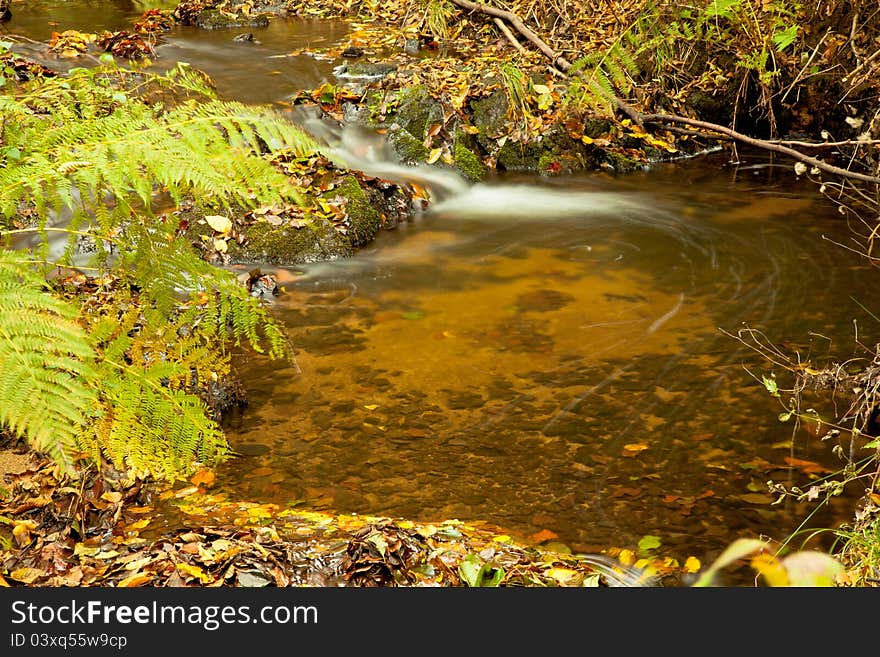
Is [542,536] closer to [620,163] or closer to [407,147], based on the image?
[407,147]

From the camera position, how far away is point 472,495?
397cm

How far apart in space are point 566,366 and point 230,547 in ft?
8.84

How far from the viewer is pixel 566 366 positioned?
17.3ft

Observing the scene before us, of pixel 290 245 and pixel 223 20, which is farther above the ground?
→ pixel 223 20

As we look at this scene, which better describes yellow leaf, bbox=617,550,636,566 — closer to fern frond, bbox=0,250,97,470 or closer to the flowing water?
the flowing water

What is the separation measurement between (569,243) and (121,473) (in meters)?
4.67

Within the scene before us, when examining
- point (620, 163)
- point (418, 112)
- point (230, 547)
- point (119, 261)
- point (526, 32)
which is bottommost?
point (230, 547)

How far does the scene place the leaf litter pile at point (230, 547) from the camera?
296 cm

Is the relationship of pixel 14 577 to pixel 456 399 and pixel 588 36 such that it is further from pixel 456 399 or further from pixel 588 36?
pixel 588 36

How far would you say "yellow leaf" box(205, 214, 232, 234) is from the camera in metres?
7.13

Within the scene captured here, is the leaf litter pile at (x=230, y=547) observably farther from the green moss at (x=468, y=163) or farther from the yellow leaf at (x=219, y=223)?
the green moss at (x=468, y=163)

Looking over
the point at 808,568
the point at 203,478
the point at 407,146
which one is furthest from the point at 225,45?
the point at 808,568

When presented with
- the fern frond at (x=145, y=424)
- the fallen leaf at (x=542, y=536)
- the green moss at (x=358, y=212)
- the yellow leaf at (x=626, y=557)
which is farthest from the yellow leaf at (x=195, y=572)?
the green moss at (x=358, y=212)

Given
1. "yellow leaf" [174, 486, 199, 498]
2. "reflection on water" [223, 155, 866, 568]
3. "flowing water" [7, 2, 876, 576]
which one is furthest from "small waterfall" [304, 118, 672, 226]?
"yellow leaf" [174, 486, 199, 498]
